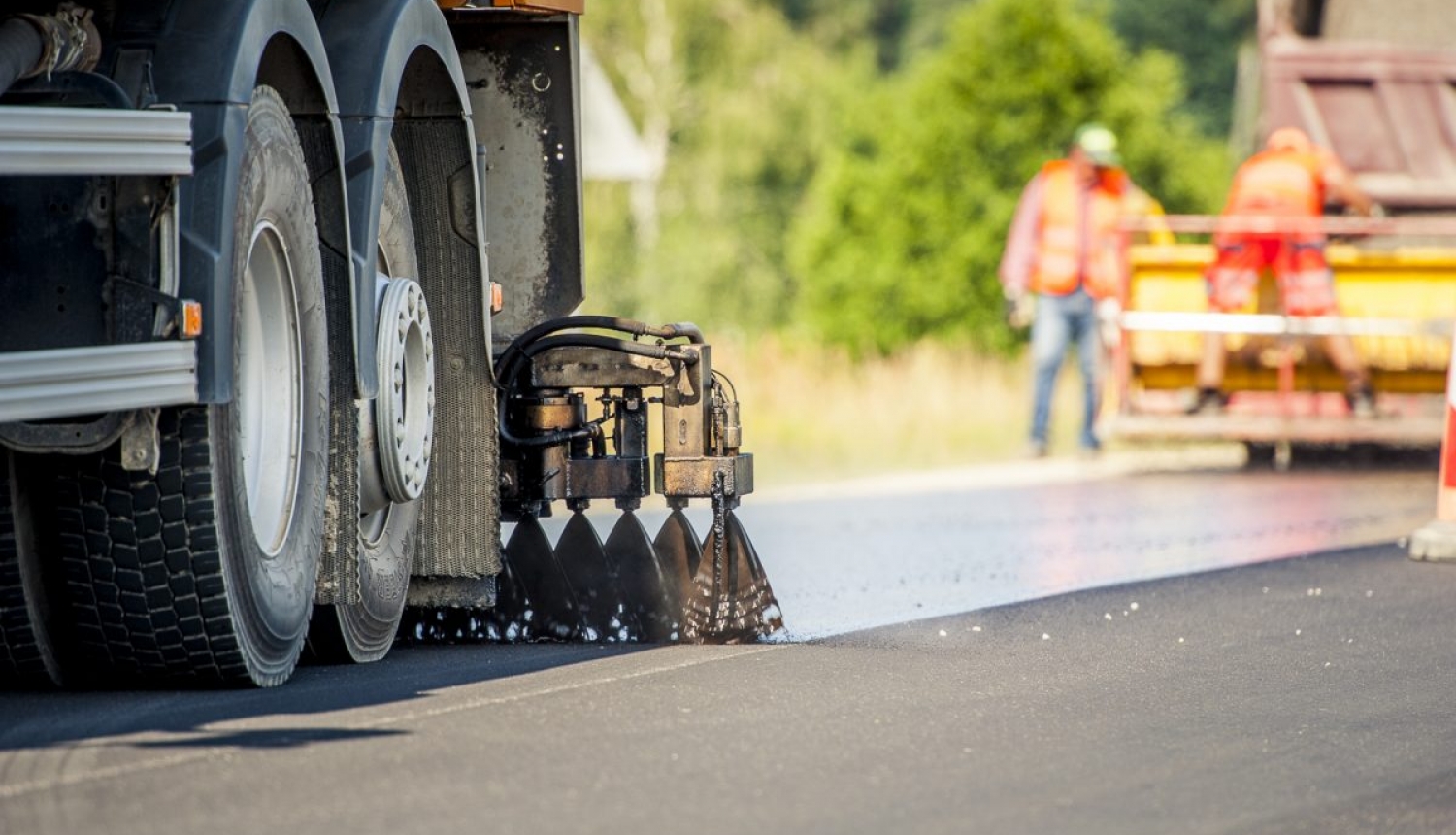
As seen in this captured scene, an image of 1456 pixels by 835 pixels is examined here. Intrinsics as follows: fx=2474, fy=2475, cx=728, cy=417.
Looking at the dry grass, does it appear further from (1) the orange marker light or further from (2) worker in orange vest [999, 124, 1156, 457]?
(1) the orange marker light

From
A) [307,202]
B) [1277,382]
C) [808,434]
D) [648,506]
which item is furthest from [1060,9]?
[307,202]

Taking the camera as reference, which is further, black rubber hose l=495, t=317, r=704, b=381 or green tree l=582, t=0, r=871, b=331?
green tree l=582, t=0, r=871, b=331

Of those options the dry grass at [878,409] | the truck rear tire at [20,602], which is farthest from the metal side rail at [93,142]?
the dry grass at [878,409]

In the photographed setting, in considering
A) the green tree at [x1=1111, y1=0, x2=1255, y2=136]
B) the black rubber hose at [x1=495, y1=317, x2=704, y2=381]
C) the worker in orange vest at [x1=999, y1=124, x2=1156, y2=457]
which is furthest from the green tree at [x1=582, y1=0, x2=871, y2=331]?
the black rubber hose at [x1=495, y1=317, x2=704, y2=381]

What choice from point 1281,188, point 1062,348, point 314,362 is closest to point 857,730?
point 314,362

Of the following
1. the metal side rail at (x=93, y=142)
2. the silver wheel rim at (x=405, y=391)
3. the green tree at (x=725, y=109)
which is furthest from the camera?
the green tree at (x=725, y=109)

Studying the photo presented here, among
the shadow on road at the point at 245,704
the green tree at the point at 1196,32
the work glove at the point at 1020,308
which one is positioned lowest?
the shadow on road at the point at 245,704

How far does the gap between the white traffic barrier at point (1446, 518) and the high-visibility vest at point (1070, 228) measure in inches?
219

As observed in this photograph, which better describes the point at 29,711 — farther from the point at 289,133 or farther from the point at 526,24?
the point at 526,24

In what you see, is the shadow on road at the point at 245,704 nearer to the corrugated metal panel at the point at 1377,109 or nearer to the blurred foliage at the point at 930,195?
the corrugated metal panel at the point at 1377,109

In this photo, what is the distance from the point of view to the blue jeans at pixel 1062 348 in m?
13.9

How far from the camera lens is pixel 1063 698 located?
16.8 ft

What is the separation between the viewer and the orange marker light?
13.9 ft

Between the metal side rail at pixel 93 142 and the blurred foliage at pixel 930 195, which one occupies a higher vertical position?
the blurred foliage at pixel 930 195
